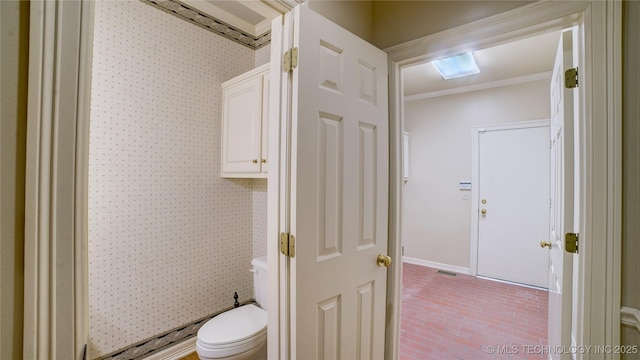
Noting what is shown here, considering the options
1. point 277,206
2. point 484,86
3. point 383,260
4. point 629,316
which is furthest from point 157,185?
Result: point 484,86

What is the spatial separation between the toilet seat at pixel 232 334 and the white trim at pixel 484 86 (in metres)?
3.62

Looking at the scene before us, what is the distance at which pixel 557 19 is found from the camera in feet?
3.83

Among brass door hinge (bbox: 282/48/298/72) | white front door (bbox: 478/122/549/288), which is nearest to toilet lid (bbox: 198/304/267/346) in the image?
brass door hinge (bbox: 282/48/298/72)

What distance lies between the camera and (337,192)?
1261mm

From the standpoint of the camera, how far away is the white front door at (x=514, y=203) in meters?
3.35

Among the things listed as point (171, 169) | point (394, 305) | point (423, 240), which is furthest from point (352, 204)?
point (423, 240)

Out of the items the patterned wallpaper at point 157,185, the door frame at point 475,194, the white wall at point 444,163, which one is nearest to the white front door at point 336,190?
the patterned wallpaper at point 157,185

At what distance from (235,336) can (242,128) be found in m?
1.44

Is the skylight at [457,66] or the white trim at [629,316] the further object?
the skylight at [457,66]

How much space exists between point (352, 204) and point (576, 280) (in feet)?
3.24

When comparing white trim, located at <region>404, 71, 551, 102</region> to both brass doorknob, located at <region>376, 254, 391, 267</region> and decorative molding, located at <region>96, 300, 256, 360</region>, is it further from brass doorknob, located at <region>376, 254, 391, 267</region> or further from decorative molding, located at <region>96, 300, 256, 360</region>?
decorative molding, located at <region>96, 300, 256, 360</region>

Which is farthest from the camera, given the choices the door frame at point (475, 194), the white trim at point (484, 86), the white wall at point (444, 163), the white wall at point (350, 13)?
the door frame at point (475, 194)

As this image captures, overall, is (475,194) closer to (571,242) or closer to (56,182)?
(571,242)

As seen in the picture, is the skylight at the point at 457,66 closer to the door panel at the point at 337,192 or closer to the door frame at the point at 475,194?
the door frame at the point at 475,194
